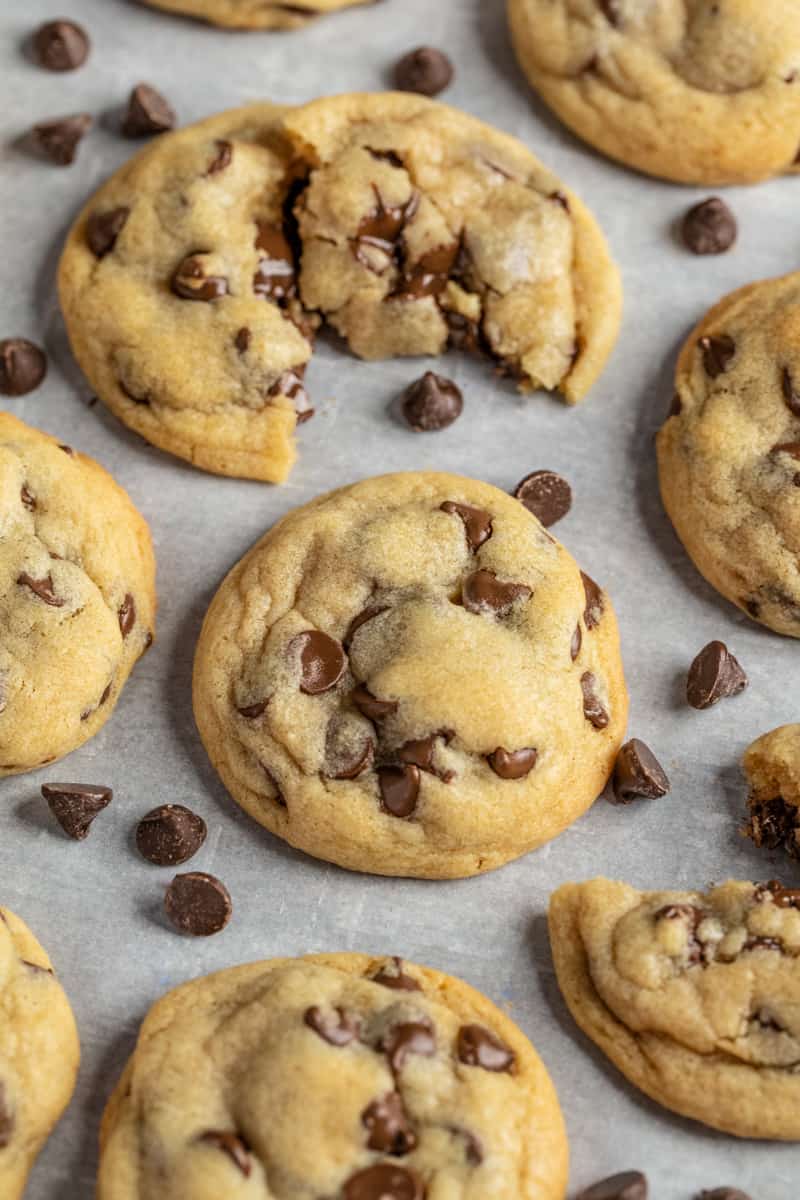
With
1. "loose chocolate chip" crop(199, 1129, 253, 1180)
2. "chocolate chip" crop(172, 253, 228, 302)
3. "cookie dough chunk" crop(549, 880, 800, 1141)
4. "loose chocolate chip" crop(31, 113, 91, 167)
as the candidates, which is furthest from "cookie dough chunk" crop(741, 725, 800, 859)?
"loose chocolate chip" crop(31, 113, 91, 167)

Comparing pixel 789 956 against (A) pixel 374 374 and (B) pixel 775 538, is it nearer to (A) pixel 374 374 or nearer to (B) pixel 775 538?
(B) pixel 775 538

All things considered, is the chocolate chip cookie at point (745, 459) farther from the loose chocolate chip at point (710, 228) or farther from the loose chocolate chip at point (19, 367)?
the loose chocolate chip at point (19, 367)

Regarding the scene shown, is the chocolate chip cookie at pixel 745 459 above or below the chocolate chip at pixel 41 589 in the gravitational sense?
above

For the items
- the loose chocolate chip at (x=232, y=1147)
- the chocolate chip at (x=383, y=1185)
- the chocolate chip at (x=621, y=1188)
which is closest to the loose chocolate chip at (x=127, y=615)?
the loose chocolate chip at (x=232, y=1147)

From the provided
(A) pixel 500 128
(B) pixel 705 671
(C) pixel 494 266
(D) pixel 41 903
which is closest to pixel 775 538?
(B) pixel 705 671

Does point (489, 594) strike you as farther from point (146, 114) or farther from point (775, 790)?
point (146, 114)

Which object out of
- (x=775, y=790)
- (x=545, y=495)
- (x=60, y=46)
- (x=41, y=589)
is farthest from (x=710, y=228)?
(x=41, y=589)
